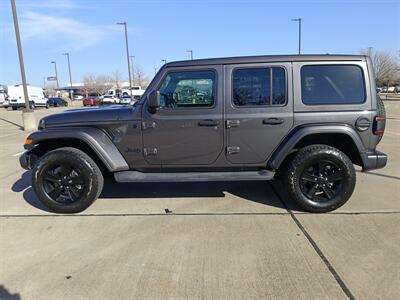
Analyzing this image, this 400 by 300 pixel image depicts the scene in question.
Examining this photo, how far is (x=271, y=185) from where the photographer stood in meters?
5.87

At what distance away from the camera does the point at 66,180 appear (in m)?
4.76

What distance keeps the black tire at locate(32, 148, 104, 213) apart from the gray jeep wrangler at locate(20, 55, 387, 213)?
0.5 inches

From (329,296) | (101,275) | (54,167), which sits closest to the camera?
(329,296)

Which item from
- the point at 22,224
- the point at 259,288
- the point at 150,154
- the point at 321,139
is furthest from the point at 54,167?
the point at 321,139

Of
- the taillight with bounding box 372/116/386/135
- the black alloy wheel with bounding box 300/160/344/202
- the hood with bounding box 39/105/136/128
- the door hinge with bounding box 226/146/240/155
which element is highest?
the hood with bounding box 39/105/136/128

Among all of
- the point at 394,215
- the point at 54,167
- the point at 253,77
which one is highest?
the point at 253,77

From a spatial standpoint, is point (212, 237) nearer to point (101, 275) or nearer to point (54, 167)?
point (101, 275)

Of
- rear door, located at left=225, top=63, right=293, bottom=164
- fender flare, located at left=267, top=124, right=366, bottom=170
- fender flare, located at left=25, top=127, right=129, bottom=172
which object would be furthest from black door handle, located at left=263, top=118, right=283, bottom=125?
fender flare, located at left=25, top=127, right=129, bottom=172

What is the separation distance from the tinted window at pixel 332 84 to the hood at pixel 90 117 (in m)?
2.23

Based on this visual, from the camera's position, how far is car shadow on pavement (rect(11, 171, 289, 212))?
17.2 feet

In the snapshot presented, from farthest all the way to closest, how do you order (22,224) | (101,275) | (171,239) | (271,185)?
(271,185) → (22,224) → (171,239) → (101,275)

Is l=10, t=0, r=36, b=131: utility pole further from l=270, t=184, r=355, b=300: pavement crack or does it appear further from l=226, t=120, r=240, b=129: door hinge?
l=270, t=184, r=355, b=300: pavement crack

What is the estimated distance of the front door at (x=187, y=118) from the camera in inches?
182

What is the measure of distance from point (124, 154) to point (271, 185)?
8.00 ft
